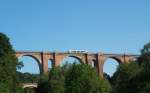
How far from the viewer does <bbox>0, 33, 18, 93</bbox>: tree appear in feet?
160

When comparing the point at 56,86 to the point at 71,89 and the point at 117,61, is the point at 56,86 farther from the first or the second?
the point at 117,61

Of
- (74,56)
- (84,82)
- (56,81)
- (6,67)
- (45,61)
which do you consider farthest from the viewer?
(74,56)

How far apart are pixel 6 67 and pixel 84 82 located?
14545 millimetres

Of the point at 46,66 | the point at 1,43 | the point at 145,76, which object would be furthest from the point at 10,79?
the point at 46,66

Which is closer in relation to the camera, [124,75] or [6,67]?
[6,67]

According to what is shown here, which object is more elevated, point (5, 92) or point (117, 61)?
point (117, 61)

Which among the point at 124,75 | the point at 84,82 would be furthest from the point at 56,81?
the point at 124,75

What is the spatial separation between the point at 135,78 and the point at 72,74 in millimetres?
24980

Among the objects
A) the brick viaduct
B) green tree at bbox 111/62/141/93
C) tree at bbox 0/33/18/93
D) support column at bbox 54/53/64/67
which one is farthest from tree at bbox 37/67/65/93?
support column at bbox 54/53/64/67

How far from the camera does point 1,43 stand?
53594 millimetres

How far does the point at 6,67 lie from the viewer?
165 ft

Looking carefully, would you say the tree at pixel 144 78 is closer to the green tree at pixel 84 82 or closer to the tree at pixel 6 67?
the tree at pixel 6 67

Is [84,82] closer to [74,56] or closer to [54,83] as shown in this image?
[54,83]

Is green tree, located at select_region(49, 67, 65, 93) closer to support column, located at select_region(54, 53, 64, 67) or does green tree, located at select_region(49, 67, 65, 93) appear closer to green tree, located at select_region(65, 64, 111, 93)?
green tree, located at select_region(65, 64, 111, 93)
